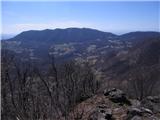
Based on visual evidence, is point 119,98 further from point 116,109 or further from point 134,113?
point 134,113

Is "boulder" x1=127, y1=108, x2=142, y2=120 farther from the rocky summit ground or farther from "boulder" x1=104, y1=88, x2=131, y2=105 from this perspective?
"boulder" x1=104, y1=88, x2=131, y2=105

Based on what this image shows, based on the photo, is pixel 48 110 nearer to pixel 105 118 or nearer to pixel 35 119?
pixel 35 119

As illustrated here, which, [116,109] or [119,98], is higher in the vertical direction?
[119,98]

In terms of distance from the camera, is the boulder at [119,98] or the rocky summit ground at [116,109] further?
the boulder at [119,98]

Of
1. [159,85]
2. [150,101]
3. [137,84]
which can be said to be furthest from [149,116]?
[159,85]

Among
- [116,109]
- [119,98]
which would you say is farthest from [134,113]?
[119,98]

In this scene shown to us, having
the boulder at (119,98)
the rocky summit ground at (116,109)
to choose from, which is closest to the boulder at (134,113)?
the rocky summit ground at (116,109)

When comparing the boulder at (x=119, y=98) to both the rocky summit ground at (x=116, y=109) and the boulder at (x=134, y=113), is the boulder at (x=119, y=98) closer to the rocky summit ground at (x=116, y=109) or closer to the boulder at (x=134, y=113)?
the rocky summit ground at (x=116, y=109)

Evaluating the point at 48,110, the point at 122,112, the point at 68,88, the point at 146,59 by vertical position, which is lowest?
the point at 146,59
